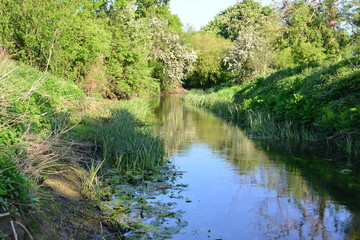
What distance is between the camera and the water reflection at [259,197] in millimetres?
6316

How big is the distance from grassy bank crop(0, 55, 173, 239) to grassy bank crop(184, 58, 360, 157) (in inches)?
216

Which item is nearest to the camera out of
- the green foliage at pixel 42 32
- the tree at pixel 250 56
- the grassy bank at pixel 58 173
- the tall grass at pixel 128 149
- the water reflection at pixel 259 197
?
the grassy bank at pixel 58 173

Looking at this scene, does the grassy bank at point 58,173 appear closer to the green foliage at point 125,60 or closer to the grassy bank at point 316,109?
the grassy bank at point 316,109

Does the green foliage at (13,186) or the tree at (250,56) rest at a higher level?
the tree at (250,56)

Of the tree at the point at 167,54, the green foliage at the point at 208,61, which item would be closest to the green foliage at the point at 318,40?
the green foliage at the point at 208,61

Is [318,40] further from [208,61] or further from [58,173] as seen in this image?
[58,173]

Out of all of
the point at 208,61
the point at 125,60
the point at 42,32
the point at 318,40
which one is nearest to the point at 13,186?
the point at 42,32

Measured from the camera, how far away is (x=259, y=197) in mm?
8102

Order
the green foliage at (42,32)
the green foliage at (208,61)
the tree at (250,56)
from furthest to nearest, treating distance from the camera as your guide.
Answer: the green foliage at (208,61) → the tree at (250,56) → the green foliage at (42,32)

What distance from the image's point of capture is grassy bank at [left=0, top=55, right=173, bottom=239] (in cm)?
452

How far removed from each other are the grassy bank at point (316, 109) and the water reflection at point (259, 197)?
1.63 m

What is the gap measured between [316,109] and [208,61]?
126 feet

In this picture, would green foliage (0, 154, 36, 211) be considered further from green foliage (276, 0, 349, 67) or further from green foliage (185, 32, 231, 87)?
green foliage (185, 32, 231, 87)

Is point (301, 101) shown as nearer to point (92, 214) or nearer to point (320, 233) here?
point (320, 233)
